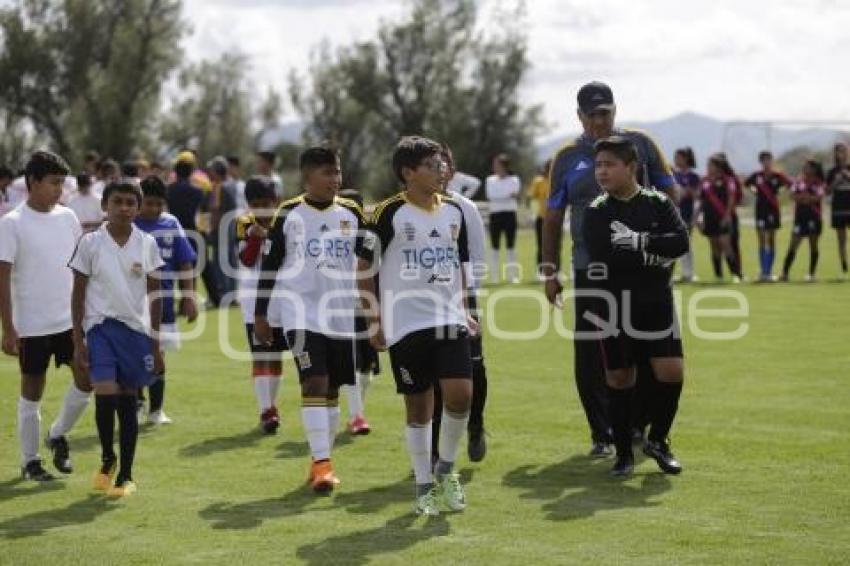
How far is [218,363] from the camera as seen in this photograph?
54.7ft

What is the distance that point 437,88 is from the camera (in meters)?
67.6

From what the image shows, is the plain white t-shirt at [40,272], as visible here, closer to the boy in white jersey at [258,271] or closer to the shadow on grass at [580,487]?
the boy in white jersey at [258,271]

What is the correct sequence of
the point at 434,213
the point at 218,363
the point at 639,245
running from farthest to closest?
the point at 218,363
the point at 639,245
the point at 434,213

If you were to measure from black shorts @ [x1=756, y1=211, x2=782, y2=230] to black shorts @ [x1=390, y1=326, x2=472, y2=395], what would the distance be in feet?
59.3

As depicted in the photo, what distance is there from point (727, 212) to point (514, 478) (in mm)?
16855

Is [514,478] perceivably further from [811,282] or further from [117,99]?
[117,99]

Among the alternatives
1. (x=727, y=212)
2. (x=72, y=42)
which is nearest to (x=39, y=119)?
(x=72, y=42)

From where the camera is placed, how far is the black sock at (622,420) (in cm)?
964

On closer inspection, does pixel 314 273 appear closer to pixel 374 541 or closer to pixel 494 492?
pixel 494 492

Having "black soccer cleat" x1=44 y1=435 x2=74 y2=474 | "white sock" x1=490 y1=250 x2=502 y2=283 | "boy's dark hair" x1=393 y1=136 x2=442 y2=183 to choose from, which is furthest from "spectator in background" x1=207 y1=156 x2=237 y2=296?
"boy's dark hair" x1=393 y1=136 x2=442 y2=183

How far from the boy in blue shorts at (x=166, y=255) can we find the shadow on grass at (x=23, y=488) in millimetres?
Result: 1303

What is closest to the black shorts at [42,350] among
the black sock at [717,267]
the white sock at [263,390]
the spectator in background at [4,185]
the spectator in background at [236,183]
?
the white sock at [263,390]

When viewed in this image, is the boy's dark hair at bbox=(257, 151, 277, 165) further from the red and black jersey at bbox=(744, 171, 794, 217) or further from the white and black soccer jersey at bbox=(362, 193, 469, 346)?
the white and black soccer jersey at bbox=(362, 193, 469, 346)

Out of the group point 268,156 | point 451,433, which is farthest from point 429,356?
point 268,156
